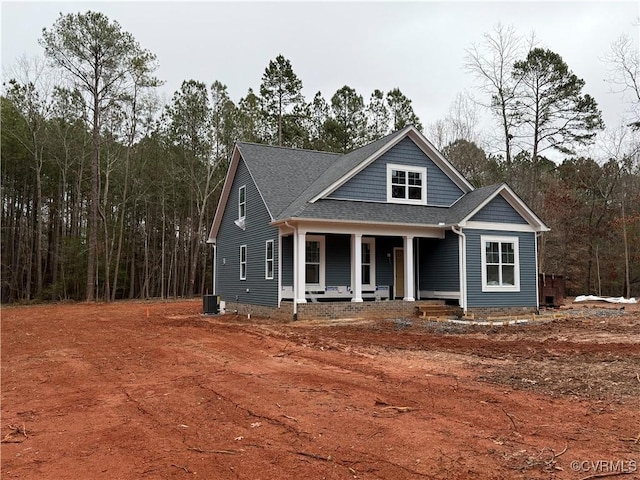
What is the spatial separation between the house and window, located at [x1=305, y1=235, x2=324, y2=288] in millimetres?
34

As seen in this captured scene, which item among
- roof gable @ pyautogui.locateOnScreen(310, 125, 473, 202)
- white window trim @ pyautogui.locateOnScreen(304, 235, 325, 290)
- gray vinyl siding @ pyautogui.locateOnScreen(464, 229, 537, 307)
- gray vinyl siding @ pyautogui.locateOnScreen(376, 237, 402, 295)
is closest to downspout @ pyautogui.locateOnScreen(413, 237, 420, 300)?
gray vinyl siding @ pyautogui.locateOnScreen(376, 237, 402, 295)

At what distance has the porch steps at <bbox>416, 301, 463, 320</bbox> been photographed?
53.1 feet

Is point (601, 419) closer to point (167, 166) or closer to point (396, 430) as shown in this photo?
point (396, 430)

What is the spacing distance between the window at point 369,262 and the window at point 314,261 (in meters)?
1.74

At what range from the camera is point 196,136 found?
35344 mm

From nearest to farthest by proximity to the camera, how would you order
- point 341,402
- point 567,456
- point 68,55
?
1. point 567,456
2. point 341,402
3. point 68,55

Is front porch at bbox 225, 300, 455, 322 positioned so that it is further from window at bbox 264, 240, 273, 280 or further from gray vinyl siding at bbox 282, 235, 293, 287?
window at bbox 264, 240, 273, 280

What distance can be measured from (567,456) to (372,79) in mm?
38168

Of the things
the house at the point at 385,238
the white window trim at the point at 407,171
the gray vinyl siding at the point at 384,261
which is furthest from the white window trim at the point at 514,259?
the gray vinyl siding at the point at 384,261

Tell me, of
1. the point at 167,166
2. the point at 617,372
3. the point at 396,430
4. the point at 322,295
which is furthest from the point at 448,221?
the point at 167,166

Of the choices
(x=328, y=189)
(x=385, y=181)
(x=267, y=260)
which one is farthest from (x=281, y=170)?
(x=385, y=181)

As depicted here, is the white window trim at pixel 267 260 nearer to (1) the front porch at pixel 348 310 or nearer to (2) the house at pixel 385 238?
(2) the house at pixel 385 238

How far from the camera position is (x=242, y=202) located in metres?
20.2

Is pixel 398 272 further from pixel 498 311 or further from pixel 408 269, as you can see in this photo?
pixel 498 311
